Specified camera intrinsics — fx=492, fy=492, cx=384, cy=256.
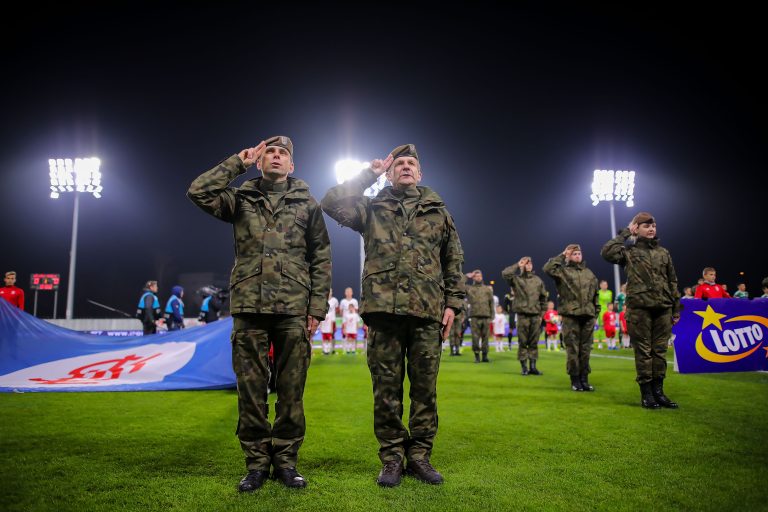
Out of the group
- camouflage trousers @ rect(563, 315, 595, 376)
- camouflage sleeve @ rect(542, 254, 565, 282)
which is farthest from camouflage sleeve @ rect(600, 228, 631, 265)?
camouflage trousers @ rect(563, 315, 595, 376)

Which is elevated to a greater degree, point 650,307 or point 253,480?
point 650,307

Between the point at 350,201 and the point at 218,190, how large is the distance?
95cm

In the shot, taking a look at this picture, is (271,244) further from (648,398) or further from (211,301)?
(211,301)

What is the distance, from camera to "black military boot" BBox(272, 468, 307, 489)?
3.23 m

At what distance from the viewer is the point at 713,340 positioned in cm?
994

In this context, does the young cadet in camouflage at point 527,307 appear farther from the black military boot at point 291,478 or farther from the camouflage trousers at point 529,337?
the black military boot at point 291,478

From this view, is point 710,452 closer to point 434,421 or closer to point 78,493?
point 434,421

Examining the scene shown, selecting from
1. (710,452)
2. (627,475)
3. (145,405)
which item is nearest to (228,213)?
(627,475)

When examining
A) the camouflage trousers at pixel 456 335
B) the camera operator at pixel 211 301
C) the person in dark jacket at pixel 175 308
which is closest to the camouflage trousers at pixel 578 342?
the camouflage trousers at pixel 456 335

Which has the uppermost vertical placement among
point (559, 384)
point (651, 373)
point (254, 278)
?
point (254, 278)

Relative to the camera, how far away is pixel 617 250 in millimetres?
6703

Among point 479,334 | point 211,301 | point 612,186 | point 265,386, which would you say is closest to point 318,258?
point 265,386

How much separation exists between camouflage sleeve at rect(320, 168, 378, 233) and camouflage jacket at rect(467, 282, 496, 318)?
11402mm

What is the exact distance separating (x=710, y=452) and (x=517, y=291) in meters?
6.84
